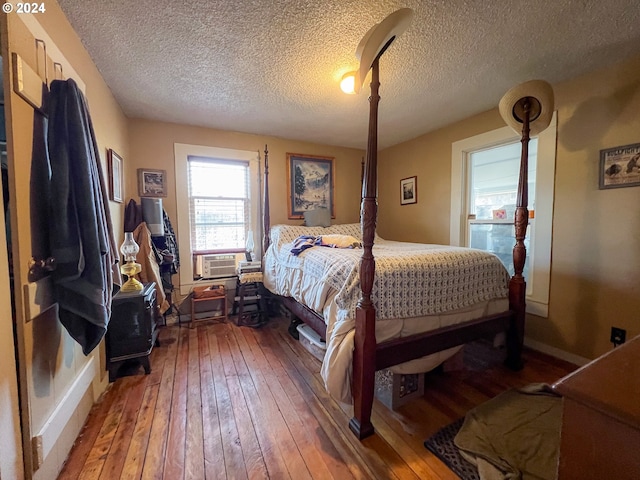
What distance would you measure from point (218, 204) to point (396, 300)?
2.61 metres

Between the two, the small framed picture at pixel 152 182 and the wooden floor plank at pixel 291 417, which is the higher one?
the small framed picture at pixel 152 182

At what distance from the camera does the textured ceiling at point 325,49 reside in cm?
144

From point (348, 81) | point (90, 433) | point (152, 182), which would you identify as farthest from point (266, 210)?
point (90, 433)

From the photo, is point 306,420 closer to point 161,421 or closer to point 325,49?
point 161,421

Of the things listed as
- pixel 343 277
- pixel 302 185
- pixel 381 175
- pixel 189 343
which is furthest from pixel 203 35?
pixel 381 175

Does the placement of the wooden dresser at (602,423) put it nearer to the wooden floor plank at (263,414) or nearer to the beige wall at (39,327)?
the wooden floor plank at (263,414)

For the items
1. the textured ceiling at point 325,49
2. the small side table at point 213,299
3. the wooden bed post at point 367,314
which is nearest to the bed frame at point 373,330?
the wooden bed post at point 367,314

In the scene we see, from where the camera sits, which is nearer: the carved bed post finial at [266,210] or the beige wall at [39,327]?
the beige wall at [39,327]

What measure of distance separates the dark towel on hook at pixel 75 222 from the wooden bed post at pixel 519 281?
2648 millimetres

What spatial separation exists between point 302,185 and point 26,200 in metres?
2.89

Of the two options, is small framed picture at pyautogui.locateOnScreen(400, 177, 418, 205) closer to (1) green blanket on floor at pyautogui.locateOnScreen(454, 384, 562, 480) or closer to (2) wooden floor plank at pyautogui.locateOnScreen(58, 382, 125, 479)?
(1) green blanket on floor at pyautogui.locateOnScreen(454, 384, 562, 480)

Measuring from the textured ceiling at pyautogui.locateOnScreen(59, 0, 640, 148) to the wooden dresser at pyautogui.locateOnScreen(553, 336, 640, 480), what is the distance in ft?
5.78

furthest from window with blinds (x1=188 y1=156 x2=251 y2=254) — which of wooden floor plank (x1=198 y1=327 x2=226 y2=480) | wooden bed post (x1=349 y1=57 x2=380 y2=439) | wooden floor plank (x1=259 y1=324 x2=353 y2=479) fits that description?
wooden bed post (x1=349 y1=57 x2=380 y2=439)

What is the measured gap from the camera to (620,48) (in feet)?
5.77
